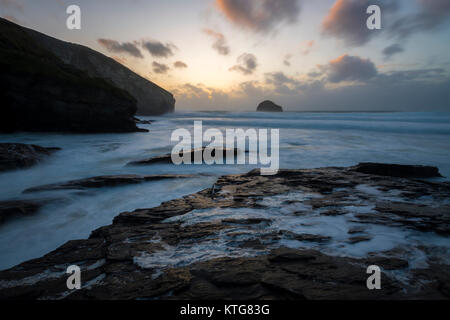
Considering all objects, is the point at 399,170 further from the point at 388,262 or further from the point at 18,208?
the point at 18,208

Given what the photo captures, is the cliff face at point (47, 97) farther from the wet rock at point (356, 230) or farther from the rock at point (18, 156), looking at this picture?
the wet rock at point (356, 230)

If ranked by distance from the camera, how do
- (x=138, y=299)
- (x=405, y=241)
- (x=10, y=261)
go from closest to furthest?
(x=138, y=299)
(x=405, y=241)
(x=10, y=261)

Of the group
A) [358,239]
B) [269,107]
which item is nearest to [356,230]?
[358,239]

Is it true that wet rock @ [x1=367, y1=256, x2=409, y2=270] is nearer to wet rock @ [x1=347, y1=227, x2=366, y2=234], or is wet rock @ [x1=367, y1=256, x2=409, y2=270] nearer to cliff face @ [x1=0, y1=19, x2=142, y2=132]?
wet rock @ [x1=347, y1=227, x2=366, y2=234]

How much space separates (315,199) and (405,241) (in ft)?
4.42

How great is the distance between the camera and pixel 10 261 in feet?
8.93

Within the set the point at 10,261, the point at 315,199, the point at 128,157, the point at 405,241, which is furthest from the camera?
the point at 128,157

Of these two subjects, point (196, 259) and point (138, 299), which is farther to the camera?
point (196, 259)

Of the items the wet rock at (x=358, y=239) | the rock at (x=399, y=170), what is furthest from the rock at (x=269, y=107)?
the wet rock at (x=358, y=239)

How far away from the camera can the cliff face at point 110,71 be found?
44.7m

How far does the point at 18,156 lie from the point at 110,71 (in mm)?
52054

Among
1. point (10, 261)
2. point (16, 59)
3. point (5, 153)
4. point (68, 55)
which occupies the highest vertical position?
point (68, 55)
